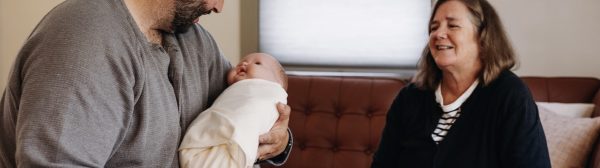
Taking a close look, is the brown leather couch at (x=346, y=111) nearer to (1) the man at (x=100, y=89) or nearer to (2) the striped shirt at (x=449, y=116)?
(2) the striped shirt at (x=449, y=116)

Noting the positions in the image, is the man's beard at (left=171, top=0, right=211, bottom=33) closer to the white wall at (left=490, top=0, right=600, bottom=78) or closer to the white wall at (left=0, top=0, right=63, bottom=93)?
the white wall at (left=0, top=0, right=63, bottom=93)

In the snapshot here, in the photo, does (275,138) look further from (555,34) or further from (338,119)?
(555,34)

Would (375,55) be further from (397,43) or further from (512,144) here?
(512,144)

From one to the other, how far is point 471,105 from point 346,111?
862mm

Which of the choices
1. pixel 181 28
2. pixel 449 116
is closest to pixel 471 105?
pixel 449 116

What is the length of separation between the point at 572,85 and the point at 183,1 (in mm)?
1850

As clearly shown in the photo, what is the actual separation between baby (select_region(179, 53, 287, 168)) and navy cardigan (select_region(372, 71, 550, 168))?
0.53 m

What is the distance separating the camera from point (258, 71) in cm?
149

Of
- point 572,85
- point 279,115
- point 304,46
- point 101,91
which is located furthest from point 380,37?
point 101,91

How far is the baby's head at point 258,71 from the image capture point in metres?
1.48

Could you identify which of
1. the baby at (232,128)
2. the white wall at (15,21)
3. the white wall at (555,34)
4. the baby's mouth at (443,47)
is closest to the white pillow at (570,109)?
the white wall at (555,34)

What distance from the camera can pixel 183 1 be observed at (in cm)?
115

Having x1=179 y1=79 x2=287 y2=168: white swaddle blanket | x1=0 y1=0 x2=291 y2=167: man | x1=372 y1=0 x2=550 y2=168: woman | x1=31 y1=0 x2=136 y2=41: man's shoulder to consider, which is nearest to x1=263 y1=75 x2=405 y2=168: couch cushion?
x1=372 y1=0 x2=550 y2=168: woman

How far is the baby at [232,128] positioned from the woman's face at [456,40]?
53 cm
